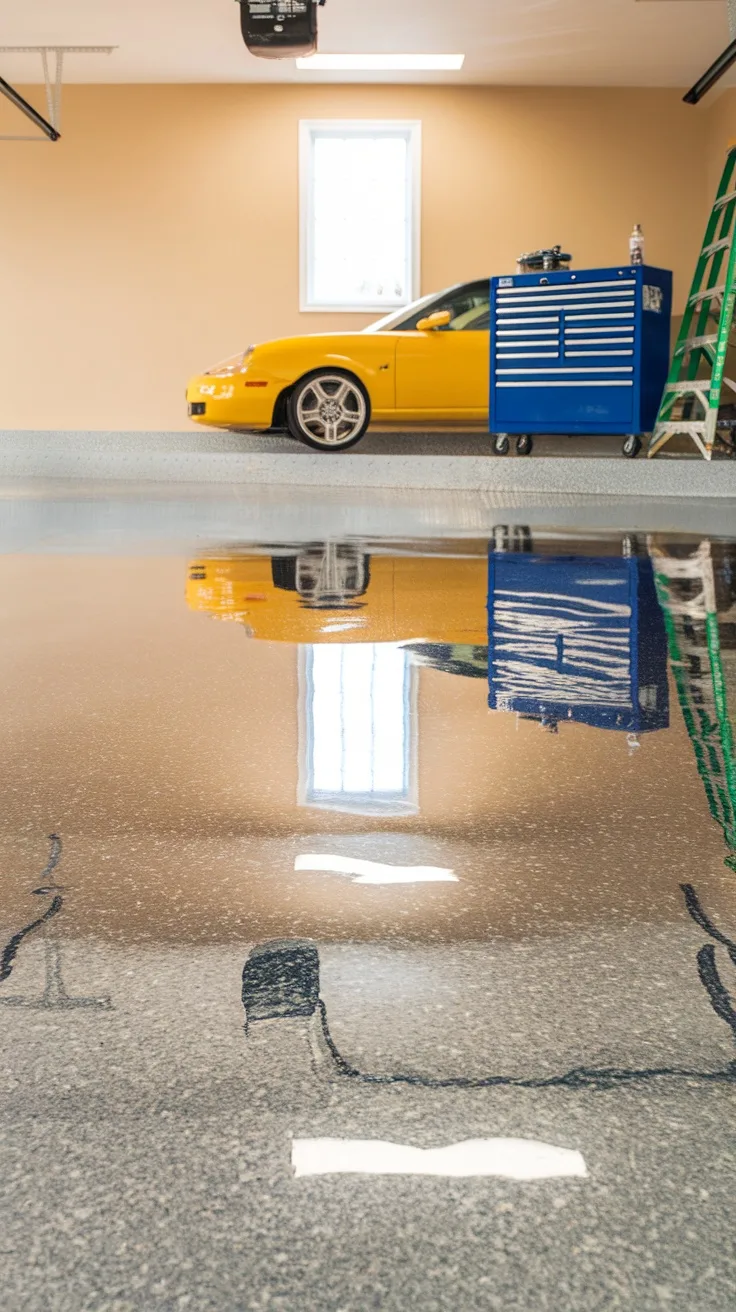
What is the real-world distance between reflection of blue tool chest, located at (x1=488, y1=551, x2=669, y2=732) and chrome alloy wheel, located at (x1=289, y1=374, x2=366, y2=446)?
19.6 ft

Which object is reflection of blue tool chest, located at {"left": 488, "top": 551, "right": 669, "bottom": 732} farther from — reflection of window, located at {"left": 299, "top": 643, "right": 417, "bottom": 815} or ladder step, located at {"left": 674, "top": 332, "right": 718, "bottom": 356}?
ladder step, located at {"left": 674, "top": 332, "right": 718, "bottom": 356}

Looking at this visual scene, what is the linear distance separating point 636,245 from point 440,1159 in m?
13.2

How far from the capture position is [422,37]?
11.7 m

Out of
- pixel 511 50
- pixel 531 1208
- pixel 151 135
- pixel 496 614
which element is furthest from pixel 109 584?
pixel 151 135

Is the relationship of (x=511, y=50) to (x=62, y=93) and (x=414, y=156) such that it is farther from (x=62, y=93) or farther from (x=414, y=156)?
(x=62, y=93)

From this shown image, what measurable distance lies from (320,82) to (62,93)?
2.70 meters

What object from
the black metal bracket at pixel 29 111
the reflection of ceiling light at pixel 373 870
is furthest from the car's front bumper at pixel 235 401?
the reflection of ceiling light at pixel 373 870

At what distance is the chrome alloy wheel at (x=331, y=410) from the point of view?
1009cm

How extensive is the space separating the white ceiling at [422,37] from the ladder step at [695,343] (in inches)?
122

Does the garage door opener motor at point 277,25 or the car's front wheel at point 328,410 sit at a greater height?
the garage door opener motor at point 277,25

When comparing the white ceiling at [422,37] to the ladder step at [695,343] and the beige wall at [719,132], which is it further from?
the ladder step at [695,343]

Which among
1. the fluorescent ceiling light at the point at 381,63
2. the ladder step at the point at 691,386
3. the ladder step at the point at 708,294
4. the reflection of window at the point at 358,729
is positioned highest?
the fluorescent ceiling light at the point at 381,63

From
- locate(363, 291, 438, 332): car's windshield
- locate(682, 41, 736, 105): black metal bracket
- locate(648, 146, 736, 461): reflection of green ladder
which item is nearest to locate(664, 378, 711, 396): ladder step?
locate(648, 146, 736, 461): reflection of green ladder

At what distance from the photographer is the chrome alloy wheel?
1009cm
